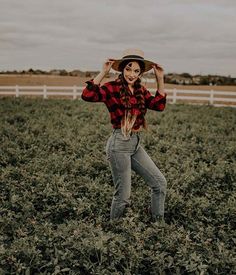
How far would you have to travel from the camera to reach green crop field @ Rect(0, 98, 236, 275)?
4266mm

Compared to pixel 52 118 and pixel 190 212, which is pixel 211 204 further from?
pixel 52 118

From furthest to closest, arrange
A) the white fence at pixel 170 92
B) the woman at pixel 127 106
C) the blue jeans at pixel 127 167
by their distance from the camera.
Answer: the white fence at pixel 170 92 → the blue jeans at pixel 127 167 → the woman at pixel 127 106

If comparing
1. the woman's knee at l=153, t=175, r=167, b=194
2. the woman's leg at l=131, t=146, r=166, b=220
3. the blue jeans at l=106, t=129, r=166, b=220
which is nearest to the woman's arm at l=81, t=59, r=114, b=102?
the blue jeans at l=106, t=129, r=166, b=220

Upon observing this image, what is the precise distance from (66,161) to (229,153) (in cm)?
378

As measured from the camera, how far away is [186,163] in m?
8.05

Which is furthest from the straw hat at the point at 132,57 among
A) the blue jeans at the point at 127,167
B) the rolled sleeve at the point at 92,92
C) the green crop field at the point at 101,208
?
the green crop field at the point at 101,208

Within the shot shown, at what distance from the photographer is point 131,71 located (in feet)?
14.4

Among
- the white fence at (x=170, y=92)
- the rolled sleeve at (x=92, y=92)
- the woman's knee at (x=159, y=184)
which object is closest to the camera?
the rolled sleeve at (x=92, y=92)

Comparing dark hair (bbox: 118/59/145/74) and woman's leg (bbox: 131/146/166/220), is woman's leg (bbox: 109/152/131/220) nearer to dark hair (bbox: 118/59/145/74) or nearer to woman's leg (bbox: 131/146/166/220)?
woman's leg (bbox: 131/146/166/220)

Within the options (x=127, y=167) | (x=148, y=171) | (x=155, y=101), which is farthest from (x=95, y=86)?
(x=148, y=171)

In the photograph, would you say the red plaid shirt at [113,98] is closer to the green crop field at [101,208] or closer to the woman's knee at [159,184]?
the woman's knee at [159,184]

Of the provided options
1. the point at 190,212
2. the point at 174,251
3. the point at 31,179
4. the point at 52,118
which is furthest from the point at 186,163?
the point at 52,118

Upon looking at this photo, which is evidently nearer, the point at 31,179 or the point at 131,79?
the point at 131,79

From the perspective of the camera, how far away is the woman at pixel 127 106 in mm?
4344
